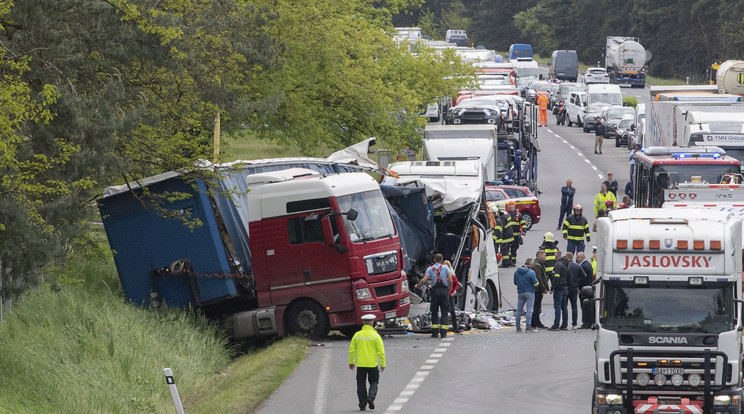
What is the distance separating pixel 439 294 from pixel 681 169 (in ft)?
34.2

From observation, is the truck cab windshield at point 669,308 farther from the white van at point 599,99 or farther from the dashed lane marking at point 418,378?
the white van at point 599,99

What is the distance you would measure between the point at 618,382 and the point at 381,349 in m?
3.34

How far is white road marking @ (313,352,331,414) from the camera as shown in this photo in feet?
55.7

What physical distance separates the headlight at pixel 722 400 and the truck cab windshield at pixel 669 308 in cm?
73

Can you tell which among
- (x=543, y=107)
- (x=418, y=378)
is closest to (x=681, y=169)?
(x=418, y=378)

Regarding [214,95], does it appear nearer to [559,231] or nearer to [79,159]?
[79,159]

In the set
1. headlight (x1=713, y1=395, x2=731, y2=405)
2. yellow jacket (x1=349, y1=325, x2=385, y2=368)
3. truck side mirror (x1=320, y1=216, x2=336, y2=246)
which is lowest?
headlight (x1=713, y1=395, x2=731, y2=405)

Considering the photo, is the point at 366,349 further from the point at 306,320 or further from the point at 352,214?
the point at 306,320

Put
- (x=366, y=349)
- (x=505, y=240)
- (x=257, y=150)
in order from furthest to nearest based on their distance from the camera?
(x=257, y=150)
(x=505, y=240)
(x=366, y=349)

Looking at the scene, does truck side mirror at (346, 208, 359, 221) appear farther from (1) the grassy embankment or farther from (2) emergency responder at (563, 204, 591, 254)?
(2) emergency responder at (563, 204, 591, 254)

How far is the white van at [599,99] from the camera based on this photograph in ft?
221

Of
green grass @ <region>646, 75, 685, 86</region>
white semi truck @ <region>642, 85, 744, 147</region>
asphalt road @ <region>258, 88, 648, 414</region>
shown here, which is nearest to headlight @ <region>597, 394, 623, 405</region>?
asphalt road @ <region>258, 88, 648, 414</region>

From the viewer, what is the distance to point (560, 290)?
23250 mm

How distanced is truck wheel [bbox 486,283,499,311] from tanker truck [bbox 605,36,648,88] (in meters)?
68.4
